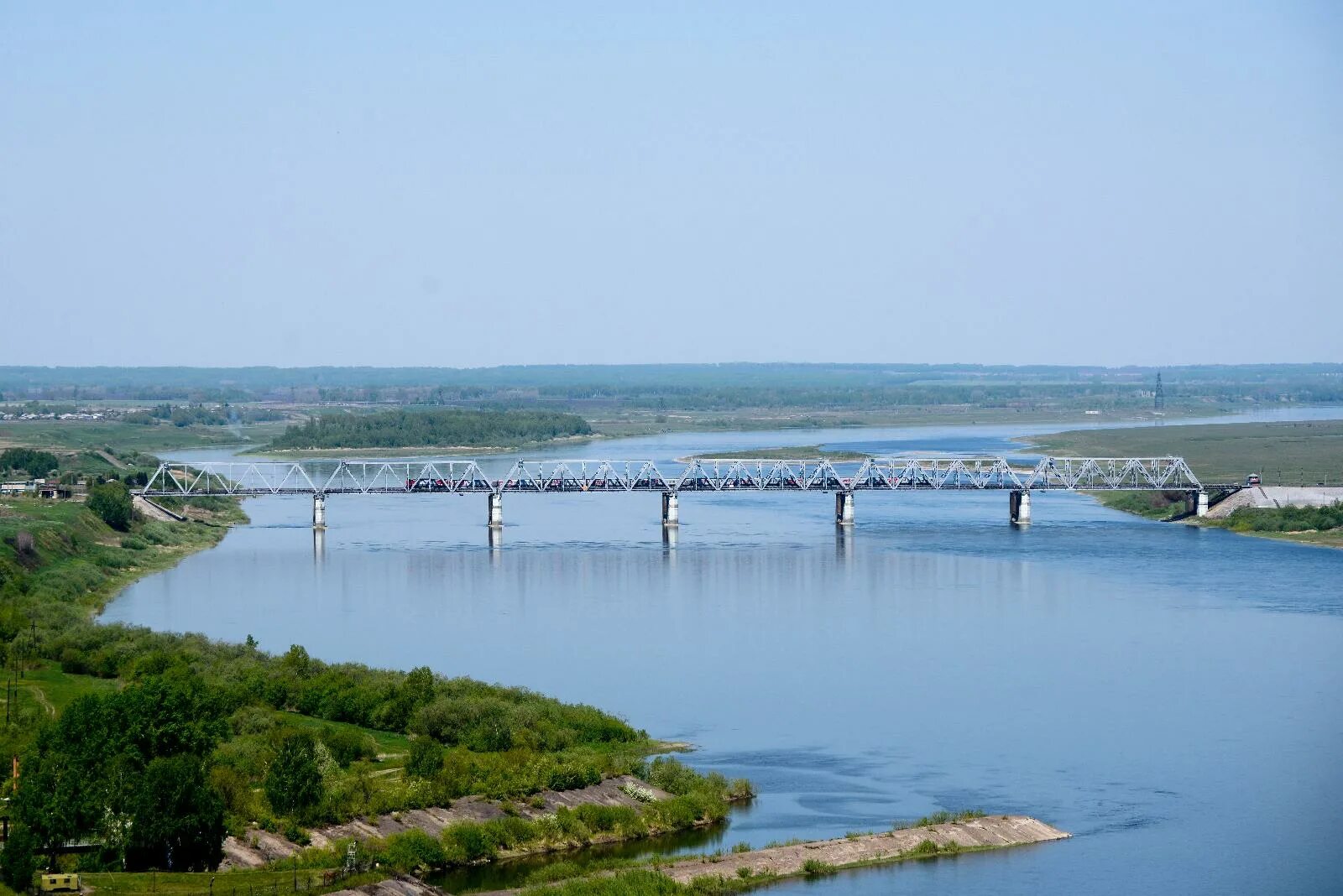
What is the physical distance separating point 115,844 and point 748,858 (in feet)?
28.0

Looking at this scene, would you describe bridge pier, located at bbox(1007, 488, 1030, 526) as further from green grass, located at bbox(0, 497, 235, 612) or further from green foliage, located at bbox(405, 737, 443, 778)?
green foliage, located at bbox(405, 737, 443, 778)

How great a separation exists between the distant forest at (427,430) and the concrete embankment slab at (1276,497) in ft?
203

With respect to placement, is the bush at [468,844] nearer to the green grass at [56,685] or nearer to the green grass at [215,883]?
the green grass at [215,883]

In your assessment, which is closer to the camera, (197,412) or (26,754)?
(26,754)

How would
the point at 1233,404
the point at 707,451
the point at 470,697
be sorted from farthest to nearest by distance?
1. the point at 1233,404
2. the point at 707,451
3. the point at 470,697

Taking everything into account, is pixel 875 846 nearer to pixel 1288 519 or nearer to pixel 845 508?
pixel 845 508

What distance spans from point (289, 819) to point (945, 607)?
25.4 meters

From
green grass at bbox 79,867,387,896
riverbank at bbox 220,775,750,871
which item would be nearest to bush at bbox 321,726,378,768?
riverbank at bbox 220,775,750,871

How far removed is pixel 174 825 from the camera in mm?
25906

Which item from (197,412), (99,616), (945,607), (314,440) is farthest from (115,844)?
(197,412)

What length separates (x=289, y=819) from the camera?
2786 centimetres

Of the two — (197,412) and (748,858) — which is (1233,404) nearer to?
(197,412)

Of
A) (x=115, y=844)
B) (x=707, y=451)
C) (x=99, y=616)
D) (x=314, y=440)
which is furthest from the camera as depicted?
(x=314, y=440)

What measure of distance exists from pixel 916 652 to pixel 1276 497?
114ft
